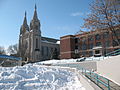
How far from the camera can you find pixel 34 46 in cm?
6888

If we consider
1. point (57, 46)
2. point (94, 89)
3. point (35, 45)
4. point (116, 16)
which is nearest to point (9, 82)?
point (94, 89)

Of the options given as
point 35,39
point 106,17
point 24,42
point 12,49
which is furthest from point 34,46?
point 106,17

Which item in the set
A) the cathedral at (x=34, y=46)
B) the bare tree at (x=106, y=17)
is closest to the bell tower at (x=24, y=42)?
the cathedral at (x=34, y=46)

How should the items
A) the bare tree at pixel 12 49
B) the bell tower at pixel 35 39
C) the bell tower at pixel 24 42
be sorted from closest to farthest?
the bell tower at pixel 35 39 → the bell tower at pixel 24 42 → the bare tree at pixel 12 49

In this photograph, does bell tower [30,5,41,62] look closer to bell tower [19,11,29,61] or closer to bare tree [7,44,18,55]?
bell tower [19,11,29,61]

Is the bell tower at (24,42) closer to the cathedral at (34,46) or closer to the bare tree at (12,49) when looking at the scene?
the cathedral at (34,46)

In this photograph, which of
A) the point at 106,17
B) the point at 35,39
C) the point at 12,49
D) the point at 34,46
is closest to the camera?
the point at 106,17

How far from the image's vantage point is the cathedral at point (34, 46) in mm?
68150

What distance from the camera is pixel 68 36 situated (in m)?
60.9

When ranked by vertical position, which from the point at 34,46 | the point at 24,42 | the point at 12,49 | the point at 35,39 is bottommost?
the point at 12,49

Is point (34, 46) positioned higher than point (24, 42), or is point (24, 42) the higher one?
point (24, 42)

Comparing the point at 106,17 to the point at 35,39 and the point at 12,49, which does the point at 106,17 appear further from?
the point at 12,49

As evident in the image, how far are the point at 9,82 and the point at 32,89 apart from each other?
103 inches

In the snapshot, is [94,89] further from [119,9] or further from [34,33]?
[34,33]
